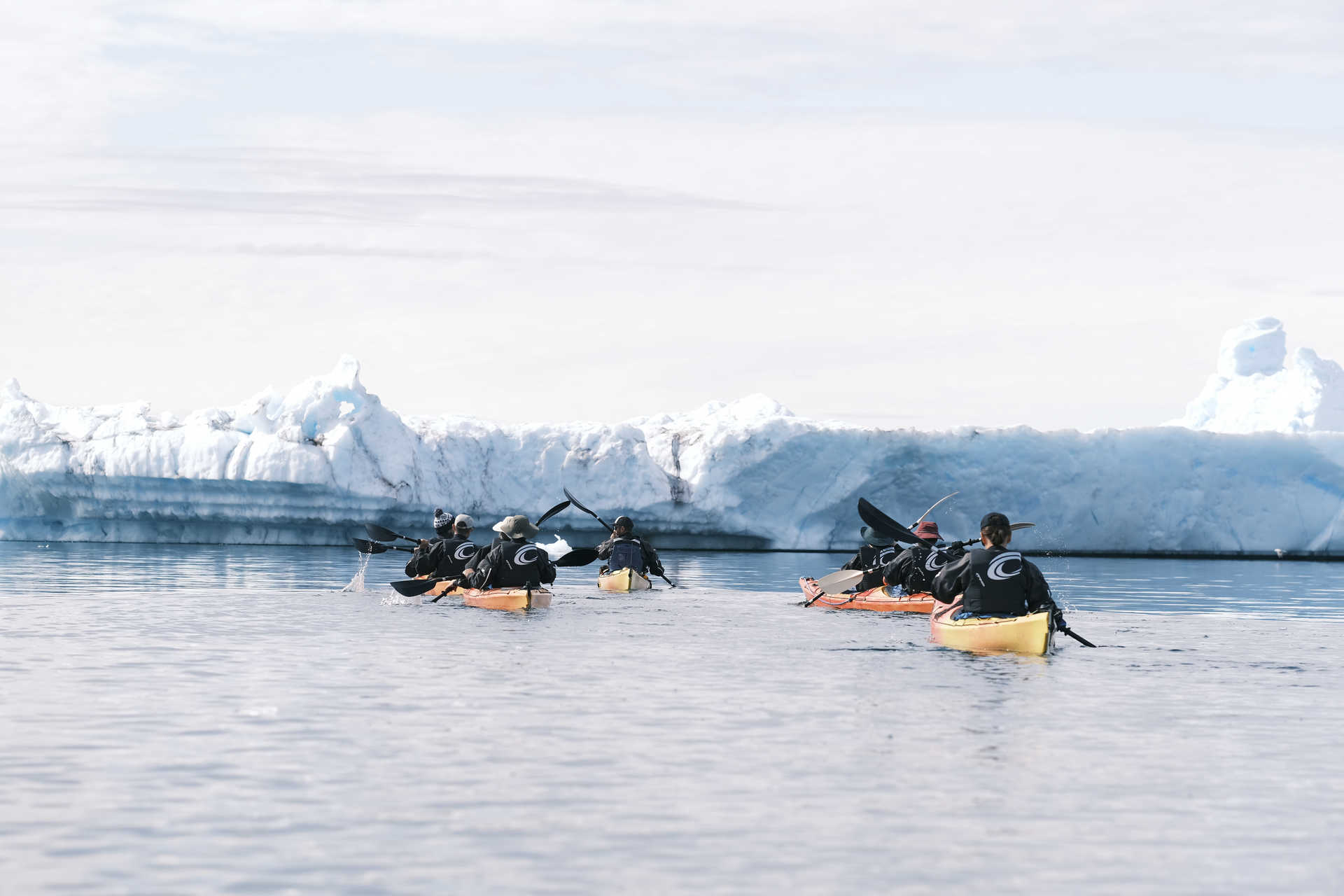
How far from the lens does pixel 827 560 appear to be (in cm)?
3766

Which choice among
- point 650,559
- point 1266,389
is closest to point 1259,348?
point 1266,389

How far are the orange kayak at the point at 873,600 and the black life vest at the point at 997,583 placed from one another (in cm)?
573

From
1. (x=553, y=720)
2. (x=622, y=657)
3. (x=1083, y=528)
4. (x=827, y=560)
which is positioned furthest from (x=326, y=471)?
(x=553, y=720)

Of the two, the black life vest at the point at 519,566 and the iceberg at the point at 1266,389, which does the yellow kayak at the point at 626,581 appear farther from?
the iceberg at the point at 1266,389

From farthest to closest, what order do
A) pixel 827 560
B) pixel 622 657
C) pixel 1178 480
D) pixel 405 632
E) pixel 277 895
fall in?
1. pixel 1178 480
2. pixel 827 560
3. pixel 405 632
4. pixel 622 657
5. pixel 277 895

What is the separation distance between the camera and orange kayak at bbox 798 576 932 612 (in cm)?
1889

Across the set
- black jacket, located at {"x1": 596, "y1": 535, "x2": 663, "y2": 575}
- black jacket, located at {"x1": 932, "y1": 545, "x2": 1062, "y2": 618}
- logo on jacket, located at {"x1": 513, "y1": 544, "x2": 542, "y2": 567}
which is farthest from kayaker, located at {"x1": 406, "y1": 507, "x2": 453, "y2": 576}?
black jacket, located at {"x1": 932, "y1": 545, "x2": 1062, "y2": 618}

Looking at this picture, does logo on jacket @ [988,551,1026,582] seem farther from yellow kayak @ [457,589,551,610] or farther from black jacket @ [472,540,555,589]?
yellow kayak @ [457,589,551,610]

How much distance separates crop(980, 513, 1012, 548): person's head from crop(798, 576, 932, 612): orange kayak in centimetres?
638

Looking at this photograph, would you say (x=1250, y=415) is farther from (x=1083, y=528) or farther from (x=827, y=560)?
(x=827, y=560)

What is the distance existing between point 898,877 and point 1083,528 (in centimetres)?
3824

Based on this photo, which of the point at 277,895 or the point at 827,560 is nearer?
the point at 277,895

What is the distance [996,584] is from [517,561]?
21.2 feet

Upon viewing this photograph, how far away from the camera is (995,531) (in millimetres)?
12156
